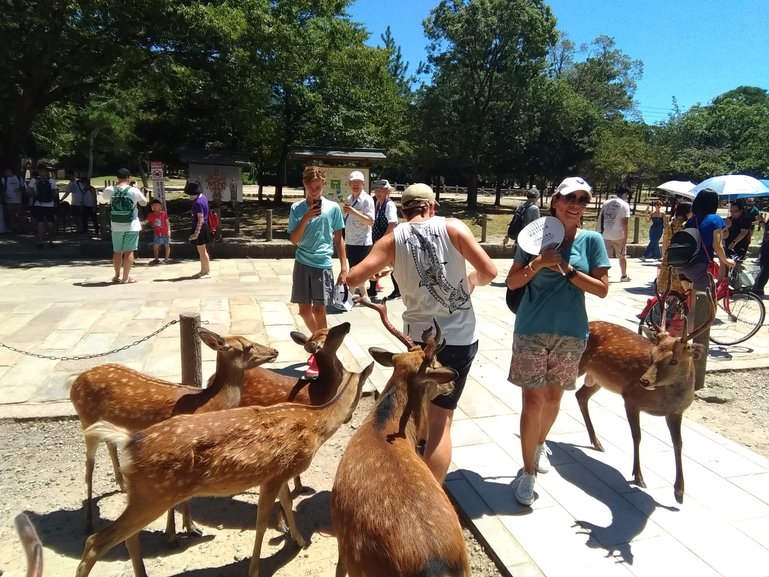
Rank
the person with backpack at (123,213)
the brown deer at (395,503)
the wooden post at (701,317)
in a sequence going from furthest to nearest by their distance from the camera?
the person with backpack at (123,213) → the wooden post at (701,317) → the brown deer at (395,503)

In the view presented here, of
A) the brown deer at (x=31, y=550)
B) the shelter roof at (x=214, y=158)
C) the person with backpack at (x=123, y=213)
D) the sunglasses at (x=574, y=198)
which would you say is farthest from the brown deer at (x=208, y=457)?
the shelter roof at (x=214, y=158)

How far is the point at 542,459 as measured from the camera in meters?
3.86

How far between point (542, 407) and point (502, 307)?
537 centimetres

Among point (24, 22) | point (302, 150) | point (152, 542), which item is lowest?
point (152, 542)

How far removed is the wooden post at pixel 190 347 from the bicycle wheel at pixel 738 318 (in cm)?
643

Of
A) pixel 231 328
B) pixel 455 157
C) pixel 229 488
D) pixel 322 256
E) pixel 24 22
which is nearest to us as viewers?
pixel 229 488

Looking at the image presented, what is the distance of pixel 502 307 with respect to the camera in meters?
8.58

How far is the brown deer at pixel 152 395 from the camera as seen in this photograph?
3105 millimetres

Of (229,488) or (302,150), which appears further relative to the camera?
(302,150)

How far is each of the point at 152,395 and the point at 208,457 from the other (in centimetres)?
85

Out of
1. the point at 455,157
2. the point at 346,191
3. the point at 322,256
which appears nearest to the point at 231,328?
the point at 322,256

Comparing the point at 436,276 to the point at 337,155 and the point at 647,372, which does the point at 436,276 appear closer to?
the point at 647,372

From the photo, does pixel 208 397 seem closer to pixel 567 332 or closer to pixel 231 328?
pixel 567 332

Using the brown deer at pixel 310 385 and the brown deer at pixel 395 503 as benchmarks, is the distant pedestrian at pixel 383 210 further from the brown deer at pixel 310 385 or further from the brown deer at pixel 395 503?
the brown deer at pixel 395 503
